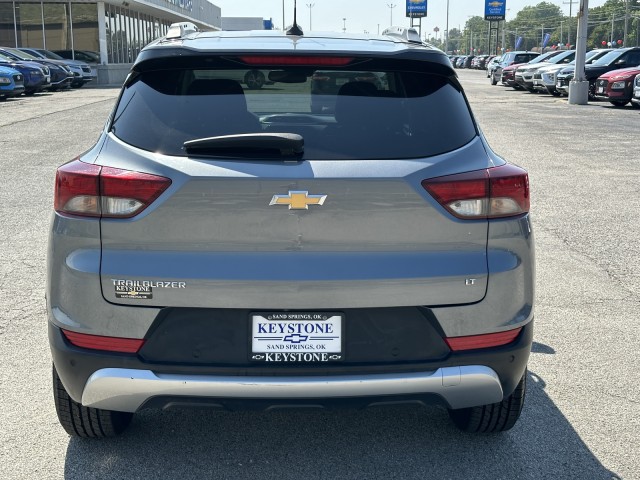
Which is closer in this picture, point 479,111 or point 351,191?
point 351,191

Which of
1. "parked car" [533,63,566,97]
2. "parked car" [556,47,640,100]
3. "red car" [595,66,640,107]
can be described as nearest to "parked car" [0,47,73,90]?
"parked car" [533,63,566,97]

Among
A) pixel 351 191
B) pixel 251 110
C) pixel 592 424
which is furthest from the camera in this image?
pixel 592 424

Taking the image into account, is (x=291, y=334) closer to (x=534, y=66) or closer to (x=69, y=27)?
(x=534, y=66)

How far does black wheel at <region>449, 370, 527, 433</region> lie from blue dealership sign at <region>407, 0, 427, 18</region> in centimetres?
12652

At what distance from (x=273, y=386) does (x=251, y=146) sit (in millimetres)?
884

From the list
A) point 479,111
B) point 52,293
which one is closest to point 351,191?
point 52,293

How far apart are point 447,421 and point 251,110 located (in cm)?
176

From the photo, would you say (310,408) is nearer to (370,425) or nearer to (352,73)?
(370,425)

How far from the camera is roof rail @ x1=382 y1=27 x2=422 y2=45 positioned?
13.5ft

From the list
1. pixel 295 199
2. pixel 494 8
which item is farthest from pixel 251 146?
pixel 494 8

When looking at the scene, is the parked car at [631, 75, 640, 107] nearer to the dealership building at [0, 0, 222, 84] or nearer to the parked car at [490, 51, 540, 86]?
the parked car at [490, 51, 540, 86]

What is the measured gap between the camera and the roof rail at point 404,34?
4.13 m

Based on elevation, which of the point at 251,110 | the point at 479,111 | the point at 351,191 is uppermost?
the point at 251,110

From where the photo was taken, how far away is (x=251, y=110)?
3420 millimetres
